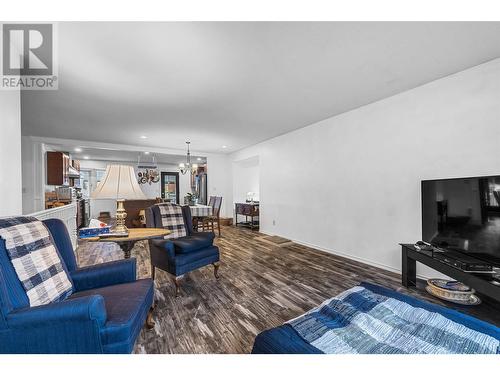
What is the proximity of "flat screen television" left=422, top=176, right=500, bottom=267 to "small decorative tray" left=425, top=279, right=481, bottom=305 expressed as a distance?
37 cm

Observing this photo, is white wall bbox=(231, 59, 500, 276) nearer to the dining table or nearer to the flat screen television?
the flat screen television

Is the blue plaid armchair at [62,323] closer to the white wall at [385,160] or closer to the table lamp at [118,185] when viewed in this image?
the table lamp at [118,185]

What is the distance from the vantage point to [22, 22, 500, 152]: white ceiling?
1770mm

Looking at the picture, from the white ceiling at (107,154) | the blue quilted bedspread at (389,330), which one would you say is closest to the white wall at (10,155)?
the blue quilted bedspread at (389,330)

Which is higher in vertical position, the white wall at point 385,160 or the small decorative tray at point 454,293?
the white wall at point 385,160

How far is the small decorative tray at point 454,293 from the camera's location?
6.61ft

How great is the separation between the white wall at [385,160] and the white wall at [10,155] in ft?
13.8

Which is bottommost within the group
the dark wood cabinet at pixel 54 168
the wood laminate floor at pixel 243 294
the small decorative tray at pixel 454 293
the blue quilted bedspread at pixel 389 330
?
the wood laminate floor at pixel 243 294

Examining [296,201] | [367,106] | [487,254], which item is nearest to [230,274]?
[296,201]

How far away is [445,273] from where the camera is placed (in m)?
1.98

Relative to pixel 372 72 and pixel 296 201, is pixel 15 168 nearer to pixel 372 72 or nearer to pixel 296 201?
pixel 372 72

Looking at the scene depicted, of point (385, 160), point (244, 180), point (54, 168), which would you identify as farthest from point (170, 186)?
point (385, 160)

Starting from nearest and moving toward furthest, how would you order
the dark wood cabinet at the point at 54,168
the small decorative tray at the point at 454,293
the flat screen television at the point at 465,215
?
the flat screen television at the point at 465,215
the small decorative tray at the point at 454,293
the dark wood cabinet at the point at 54,168
